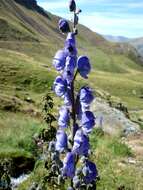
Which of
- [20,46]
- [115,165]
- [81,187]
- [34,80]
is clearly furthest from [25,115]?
[20,46]

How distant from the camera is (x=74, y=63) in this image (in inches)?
215

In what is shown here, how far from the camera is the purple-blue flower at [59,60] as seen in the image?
17.8ft

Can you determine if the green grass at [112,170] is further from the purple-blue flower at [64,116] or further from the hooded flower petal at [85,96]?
the hooded flower petal at [85,96]

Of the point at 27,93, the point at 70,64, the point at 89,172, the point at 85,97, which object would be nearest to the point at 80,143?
the point at 89,172

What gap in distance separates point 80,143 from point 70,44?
3.31 ft

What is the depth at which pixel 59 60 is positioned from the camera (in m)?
5.46

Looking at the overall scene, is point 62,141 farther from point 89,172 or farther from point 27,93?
point 27,93

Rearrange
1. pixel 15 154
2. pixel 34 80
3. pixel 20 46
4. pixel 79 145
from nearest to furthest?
1. pixel 79 145
2. pixel 15 154
3. pixel 34 80
4. pixel 20 46

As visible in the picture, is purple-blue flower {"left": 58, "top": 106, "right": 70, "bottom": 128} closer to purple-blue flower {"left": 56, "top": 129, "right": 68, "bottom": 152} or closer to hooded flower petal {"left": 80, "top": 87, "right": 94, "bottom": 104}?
purple-blue flower {"left": 56, "top": 129, "right": 68, "bottom": 152}

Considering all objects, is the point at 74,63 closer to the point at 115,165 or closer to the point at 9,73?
the point at 115,165

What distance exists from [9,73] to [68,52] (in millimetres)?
78379

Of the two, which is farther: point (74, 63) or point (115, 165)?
point (115, 165)

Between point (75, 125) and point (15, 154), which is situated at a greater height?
point (75, 125)

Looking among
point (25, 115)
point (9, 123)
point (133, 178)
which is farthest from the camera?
point (25, 115)
